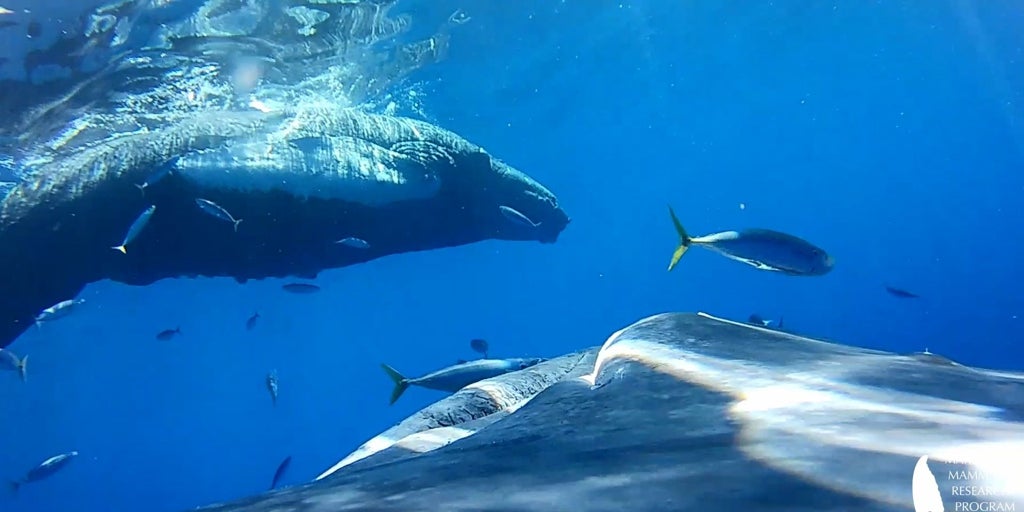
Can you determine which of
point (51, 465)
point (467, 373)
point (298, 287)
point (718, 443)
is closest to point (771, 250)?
point (467, 373)

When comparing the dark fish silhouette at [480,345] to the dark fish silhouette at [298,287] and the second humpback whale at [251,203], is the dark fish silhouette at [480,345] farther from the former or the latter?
the dark fish silhouette at [298,287]

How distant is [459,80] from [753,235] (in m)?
16.0

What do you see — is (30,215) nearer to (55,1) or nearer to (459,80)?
(55,1)

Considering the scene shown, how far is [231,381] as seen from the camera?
194 feet

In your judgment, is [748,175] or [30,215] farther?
[748,175]

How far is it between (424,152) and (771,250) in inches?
282

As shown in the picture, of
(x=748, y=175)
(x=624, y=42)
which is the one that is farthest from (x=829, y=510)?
(x=748, y=175)

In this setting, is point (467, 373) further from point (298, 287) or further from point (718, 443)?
point (298, 287)

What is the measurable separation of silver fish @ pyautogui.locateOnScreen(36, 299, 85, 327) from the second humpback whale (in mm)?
224

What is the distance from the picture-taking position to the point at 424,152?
11.1 metres

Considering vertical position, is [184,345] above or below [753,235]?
above

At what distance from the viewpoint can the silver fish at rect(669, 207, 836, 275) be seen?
529 centimetres

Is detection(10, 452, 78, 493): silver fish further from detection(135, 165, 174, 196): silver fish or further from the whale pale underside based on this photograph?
the whale pale underside

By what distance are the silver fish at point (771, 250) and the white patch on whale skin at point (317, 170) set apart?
255 inches
